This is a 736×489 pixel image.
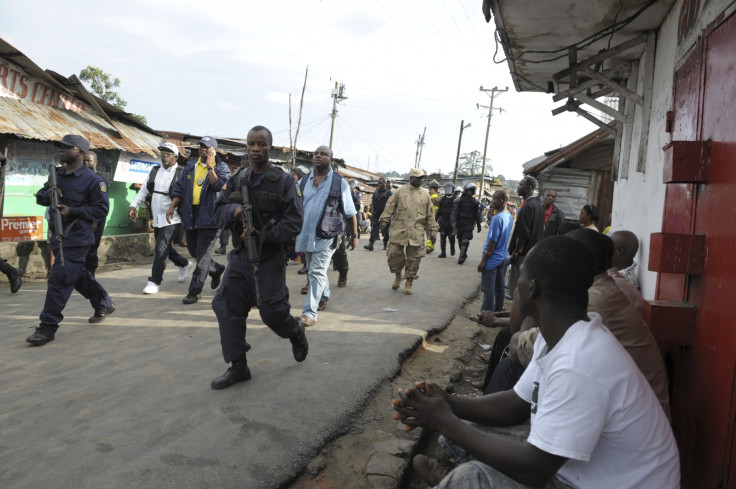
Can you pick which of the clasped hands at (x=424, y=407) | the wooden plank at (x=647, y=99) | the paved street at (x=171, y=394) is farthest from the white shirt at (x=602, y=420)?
the wooden plank at (x=647, y=99)

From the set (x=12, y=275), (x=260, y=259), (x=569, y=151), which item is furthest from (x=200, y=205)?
(x=569, y=151)

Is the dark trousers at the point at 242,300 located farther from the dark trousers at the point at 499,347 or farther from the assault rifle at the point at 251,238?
the dark trousers at the point at 499,347

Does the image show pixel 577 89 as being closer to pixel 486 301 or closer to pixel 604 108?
pixel 604 108

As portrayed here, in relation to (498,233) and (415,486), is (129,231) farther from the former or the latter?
(415,486)

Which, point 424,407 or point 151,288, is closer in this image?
point 424,407

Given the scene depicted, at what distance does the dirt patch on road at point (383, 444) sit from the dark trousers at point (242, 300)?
0.90 meters

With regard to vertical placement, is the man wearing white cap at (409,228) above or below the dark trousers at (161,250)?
above

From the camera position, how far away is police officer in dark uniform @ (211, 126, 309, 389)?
3.50 meters

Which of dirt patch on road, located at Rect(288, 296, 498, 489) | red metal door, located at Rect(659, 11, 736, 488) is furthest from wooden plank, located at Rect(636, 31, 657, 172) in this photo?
dirt patch on road, located at Rect(288, 296, 498, 489)

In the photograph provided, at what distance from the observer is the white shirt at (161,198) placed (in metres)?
6.59

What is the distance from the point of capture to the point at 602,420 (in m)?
1.48

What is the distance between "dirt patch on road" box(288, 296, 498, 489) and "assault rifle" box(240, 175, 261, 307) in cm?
107

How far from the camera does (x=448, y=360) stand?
15.6 ft

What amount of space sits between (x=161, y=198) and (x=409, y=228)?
334 centimetres
